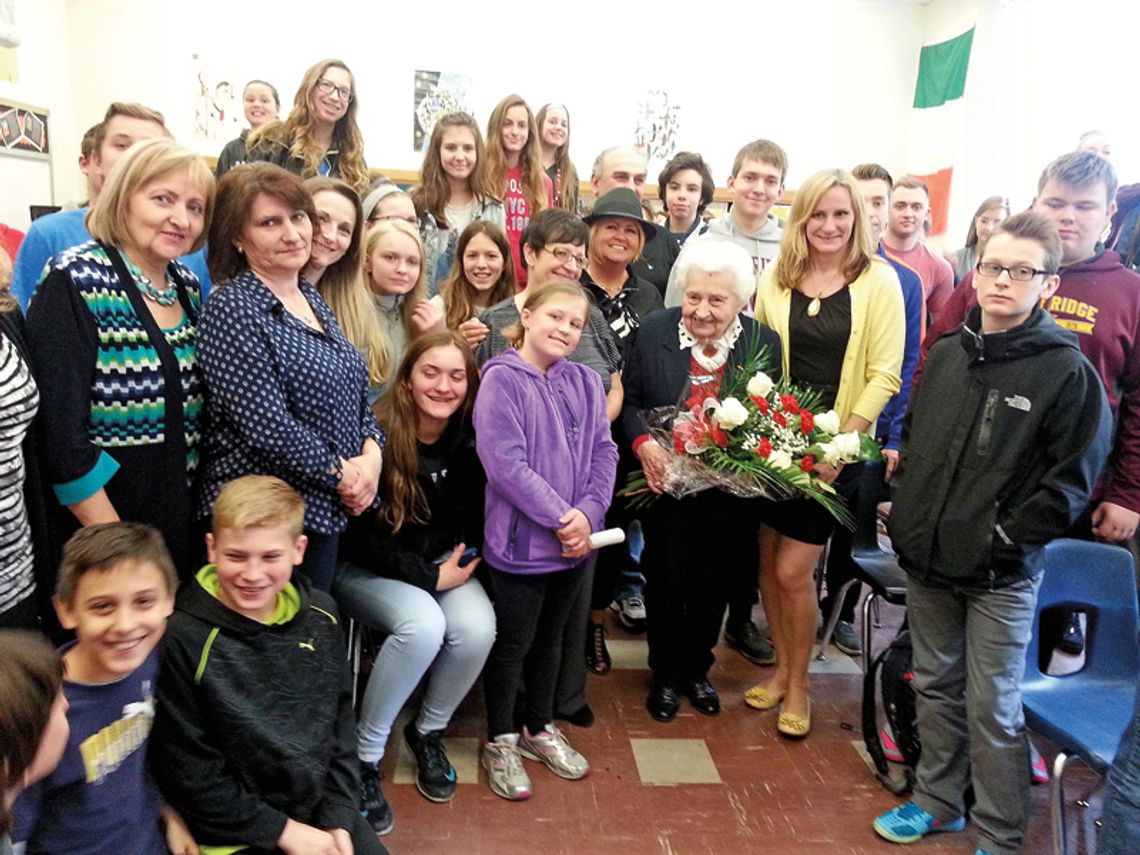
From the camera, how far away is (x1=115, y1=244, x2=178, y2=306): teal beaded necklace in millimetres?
1653

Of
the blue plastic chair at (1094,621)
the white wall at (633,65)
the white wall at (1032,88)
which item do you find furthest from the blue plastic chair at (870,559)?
the white wall at (633,65)

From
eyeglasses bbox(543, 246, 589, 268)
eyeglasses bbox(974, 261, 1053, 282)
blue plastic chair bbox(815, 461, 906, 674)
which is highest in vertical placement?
eyeglasses bbox(974, 261, 1053, 282)

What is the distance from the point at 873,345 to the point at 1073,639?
182 centimetres

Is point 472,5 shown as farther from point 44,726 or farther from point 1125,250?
point 44,726

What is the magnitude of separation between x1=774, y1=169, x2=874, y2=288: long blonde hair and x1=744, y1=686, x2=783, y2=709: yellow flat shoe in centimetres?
145

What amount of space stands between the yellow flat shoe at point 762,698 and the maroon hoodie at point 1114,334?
1215 mm

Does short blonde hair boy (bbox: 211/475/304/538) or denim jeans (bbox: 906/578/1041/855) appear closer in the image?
short blonde hair boy (bbox: 211/475/304/538)

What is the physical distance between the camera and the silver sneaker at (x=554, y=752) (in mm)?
2355

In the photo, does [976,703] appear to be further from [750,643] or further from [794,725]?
[750,643]

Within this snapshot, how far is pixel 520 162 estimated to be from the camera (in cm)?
356

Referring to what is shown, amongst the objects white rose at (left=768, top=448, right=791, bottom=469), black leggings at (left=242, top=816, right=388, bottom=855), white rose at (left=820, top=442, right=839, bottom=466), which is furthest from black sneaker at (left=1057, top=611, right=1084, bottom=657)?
black leggings at (left=242, top=816, right=388, bottom=855)

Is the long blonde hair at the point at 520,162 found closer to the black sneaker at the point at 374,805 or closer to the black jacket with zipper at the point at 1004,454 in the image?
the black jacket with zipper at the point at 1004,454

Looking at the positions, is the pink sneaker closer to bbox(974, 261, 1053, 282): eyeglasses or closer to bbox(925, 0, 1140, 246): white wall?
bbox(974, 261, 1053, 282): eyeglasses

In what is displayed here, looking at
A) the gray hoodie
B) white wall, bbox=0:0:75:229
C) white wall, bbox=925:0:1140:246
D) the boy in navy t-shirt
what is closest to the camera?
the boy in navy t-shirt
